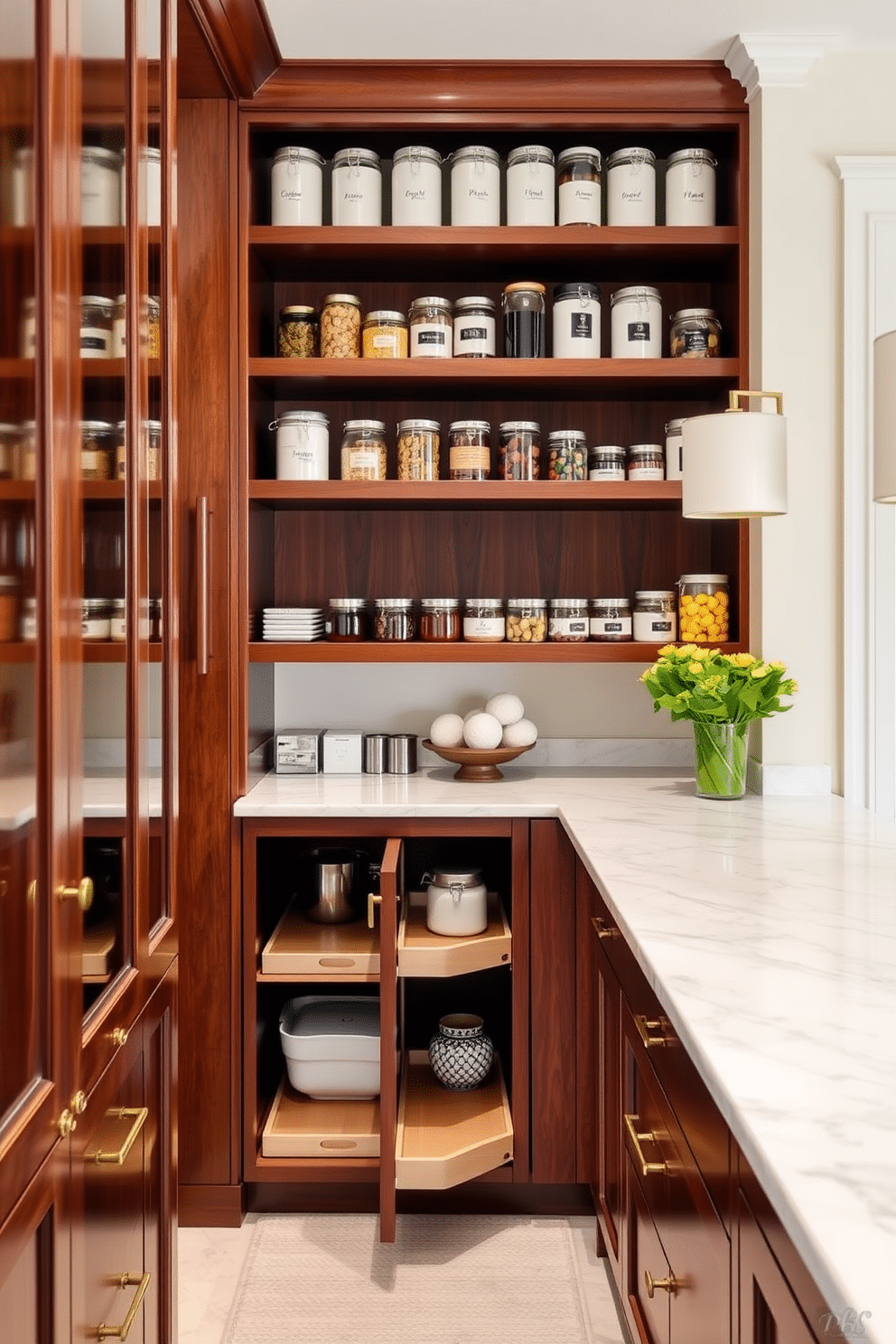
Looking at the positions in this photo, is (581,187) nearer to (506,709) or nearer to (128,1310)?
(506,709)

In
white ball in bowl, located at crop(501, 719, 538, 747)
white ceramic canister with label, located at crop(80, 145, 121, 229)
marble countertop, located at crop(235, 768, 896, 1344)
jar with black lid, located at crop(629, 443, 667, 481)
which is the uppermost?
white ceramic canister with label, located at crop(80, 145, 121, 229)

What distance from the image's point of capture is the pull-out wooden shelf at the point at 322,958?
242cm

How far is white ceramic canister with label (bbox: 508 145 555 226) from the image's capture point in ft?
8.52

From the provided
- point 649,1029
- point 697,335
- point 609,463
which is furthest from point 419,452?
point 649,1029

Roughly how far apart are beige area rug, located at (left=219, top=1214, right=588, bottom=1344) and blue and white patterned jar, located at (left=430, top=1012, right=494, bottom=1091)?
0.29 m

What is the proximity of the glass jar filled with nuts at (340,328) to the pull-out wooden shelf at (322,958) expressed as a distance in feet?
4.52

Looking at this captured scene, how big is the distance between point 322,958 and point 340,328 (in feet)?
4.84

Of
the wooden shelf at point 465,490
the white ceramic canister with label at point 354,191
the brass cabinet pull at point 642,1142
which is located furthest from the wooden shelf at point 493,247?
the brass cabinet pull at point 642,1142

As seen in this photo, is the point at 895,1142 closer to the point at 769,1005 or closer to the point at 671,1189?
the point at 769,1005

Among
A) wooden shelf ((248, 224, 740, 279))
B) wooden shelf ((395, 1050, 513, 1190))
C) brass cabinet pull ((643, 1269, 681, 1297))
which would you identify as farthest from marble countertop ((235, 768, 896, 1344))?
wooden shelf ((248, 224, 740, 279))

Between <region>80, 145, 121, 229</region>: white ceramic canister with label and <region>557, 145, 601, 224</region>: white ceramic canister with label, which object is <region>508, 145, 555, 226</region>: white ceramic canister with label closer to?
<region>557, 145, 601, 224</region>: white ceramic canister with label

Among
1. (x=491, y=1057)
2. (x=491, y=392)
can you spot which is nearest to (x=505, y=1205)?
(x=491, y=1057)

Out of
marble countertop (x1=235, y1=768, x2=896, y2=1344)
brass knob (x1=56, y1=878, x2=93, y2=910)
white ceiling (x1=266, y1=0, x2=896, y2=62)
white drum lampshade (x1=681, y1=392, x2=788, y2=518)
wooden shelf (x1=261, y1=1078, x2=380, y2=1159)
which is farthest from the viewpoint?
wooden shelf (x1=261, y1=1078, x2=380, y2=1159)

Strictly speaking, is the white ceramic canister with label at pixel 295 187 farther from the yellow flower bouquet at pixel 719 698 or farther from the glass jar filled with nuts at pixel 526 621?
the yellow flower bouquet at pixel 719 698
